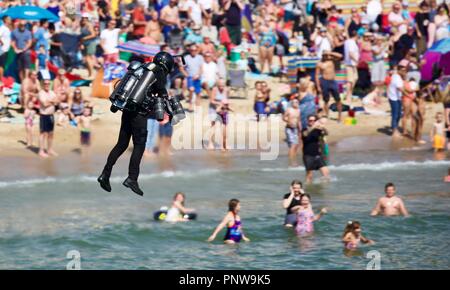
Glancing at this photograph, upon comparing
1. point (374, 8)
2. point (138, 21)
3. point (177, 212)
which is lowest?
point (177, 212)

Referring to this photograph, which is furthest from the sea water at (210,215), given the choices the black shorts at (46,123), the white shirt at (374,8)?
the white shirt at (374,8)

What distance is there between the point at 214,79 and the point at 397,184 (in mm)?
→ 5408

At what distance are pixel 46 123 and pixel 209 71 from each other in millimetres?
5309

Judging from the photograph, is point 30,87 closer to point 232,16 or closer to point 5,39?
point 5,39

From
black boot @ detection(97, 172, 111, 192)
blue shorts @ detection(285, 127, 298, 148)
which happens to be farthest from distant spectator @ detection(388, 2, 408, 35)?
black boot @ detection(97, 172, 111, 192)

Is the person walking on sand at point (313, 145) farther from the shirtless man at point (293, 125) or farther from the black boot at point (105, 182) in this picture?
the black boot at point (105, 182)

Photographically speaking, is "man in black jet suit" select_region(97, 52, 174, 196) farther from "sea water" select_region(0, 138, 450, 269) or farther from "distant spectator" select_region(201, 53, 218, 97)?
"distant spectator" select_region(201, 53, 218, 97)

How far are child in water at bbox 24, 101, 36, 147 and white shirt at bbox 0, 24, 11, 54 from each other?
1.84 metres

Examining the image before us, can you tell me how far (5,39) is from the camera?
34.8 metres

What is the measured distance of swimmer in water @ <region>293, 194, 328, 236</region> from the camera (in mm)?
29594

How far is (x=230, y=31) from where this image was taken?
129ft
